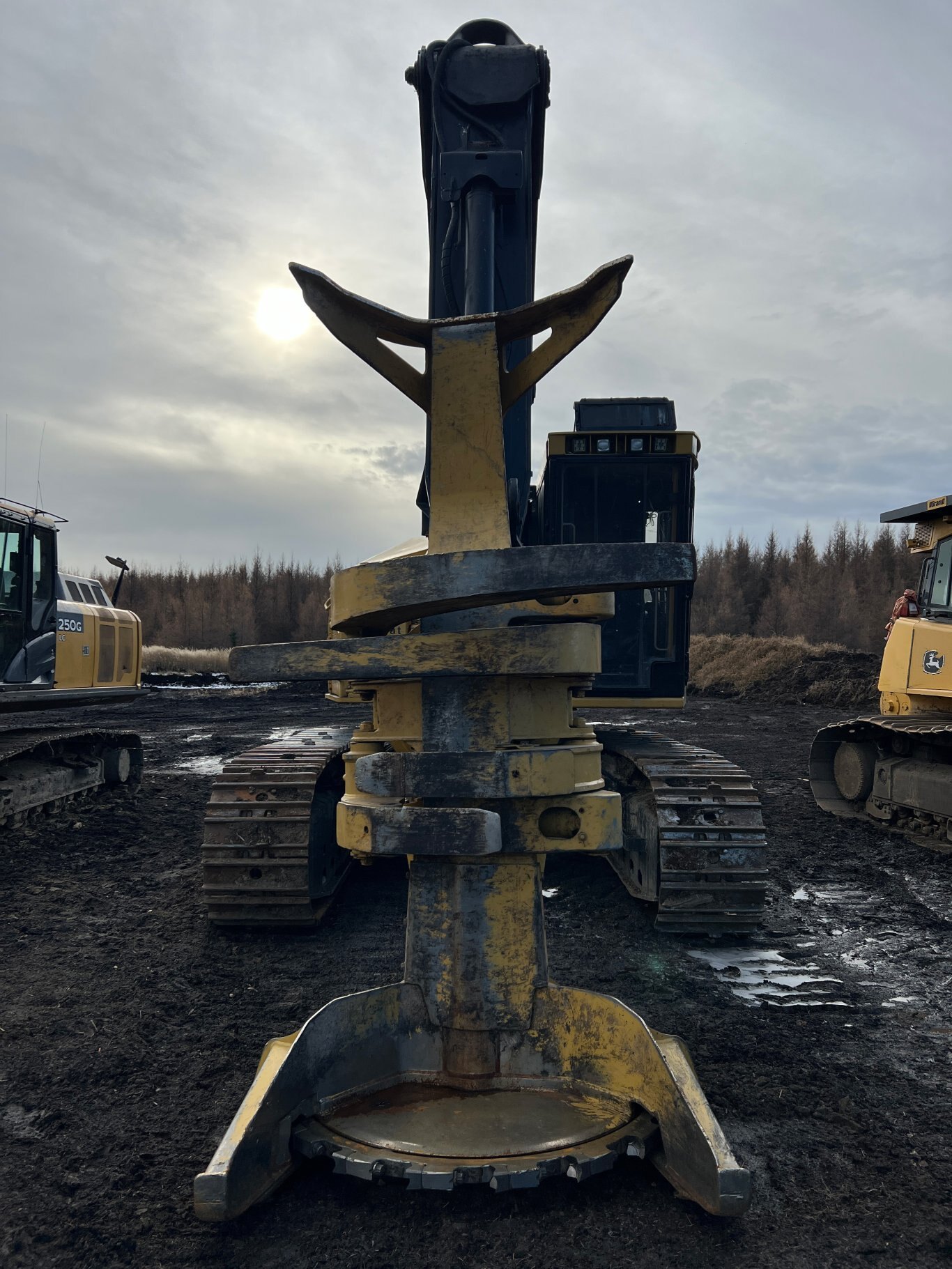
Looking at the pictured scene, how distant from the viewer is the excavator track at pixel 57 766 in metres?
7.63

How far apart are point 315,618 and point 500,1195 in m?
56.3

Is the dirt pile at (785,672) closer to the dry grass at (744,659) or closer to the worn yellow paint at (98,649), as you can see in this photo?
the dry grass at (744,659)

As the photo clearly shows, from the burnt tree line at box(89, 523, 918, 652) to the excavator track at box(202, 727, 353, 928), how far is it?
127ft

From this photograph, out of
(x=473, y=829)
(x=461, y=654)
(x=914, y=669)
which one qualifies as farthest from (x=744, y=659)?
(x=473, y=829)

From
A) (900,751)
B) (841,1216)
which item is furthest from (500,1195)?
(900,751)

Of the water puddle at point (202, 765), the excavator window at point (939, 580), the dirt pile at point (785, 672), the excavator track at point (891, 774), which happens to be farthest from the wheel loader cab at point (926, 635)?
the dirt pile at point (785, 672)

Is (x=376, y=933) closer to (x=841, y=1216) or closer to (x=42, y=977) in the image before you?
(x=42, y=977)

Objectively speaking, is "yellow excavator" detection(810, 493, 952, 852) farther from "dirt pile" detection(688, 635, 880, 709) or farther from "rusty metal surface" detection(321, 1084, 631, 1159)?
"dirt pile" detection(688, 635, 880, 709)

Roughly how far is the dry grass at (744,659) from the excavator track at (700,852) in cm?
2232

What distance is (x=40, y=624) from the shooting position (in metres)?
8.07

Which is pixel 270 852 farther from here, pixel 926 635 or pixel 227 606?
pixel 227 606

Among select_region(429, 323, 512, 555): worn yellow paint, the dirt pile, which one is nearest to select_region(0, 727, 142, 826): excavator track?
select_region(429, 323, 512, 555): worn yellow paint

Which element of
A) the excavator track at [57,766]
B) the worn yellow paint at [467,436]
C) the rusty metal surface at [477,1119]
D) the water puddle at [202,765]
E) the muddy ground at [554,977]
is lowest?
the muddy ground at [554,977]

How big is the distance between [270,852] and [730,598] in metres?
51.2
